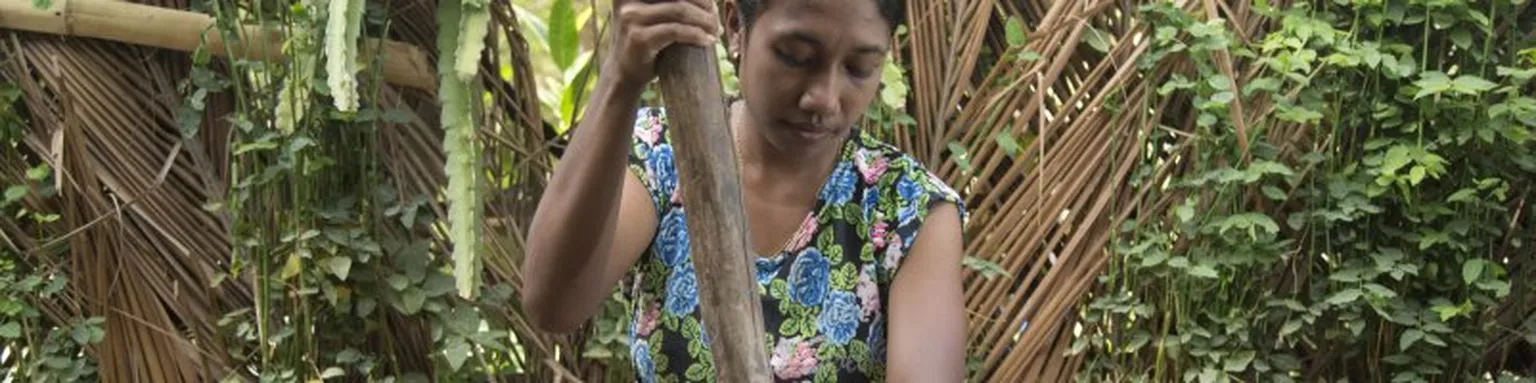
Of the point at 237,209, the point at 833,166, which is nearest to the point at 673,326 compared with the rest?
the point at 833,166

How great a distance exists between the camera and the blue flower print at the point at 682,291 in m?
2.41

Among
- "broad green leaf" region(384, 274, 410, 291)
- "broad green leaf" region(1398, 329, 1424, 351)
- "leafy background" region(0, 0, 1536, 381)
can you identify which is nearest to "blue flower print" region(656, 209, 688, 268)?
"leafy background" region(0, 0, 1536, 381)

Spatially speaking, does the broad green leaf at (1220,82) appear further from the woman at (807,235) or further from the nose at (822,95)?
the nose at (822,95)

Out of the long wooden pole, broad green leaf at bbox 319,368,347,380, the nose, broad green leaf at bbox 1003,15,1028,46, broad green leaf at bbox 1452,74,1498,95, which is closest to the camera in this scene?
the long wooden pole

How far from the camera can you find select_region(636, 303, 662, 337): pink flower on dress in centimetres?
246

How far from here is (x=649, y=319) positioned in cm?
247

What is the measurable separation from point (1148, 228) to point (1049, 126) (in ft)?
0.74

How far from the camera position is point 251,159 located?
12.2ft

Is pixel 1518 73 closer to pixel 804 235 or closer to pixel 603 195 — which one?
pixel 804 235

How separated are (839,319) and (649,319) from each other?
0.63 ft

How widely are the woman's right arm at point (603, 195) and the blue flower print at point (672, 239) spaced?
0.01 metres

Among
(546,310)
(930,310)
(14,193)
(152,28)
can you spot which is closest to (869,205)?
(930,310)

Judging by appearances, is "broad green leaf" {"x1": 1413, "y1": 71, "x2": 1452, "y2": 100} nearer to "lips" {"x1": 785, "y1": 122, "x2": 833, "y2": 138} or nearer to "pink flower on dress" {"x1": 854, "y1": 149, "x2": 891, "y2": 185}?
"pink flower on dress" {"x1": 854, "y1": 149, "x2": 891, "y2": 185}

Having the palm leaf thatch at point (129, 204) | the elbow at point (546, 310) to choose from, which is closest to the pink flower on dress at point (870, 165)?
the elbow at point (546, 310)
